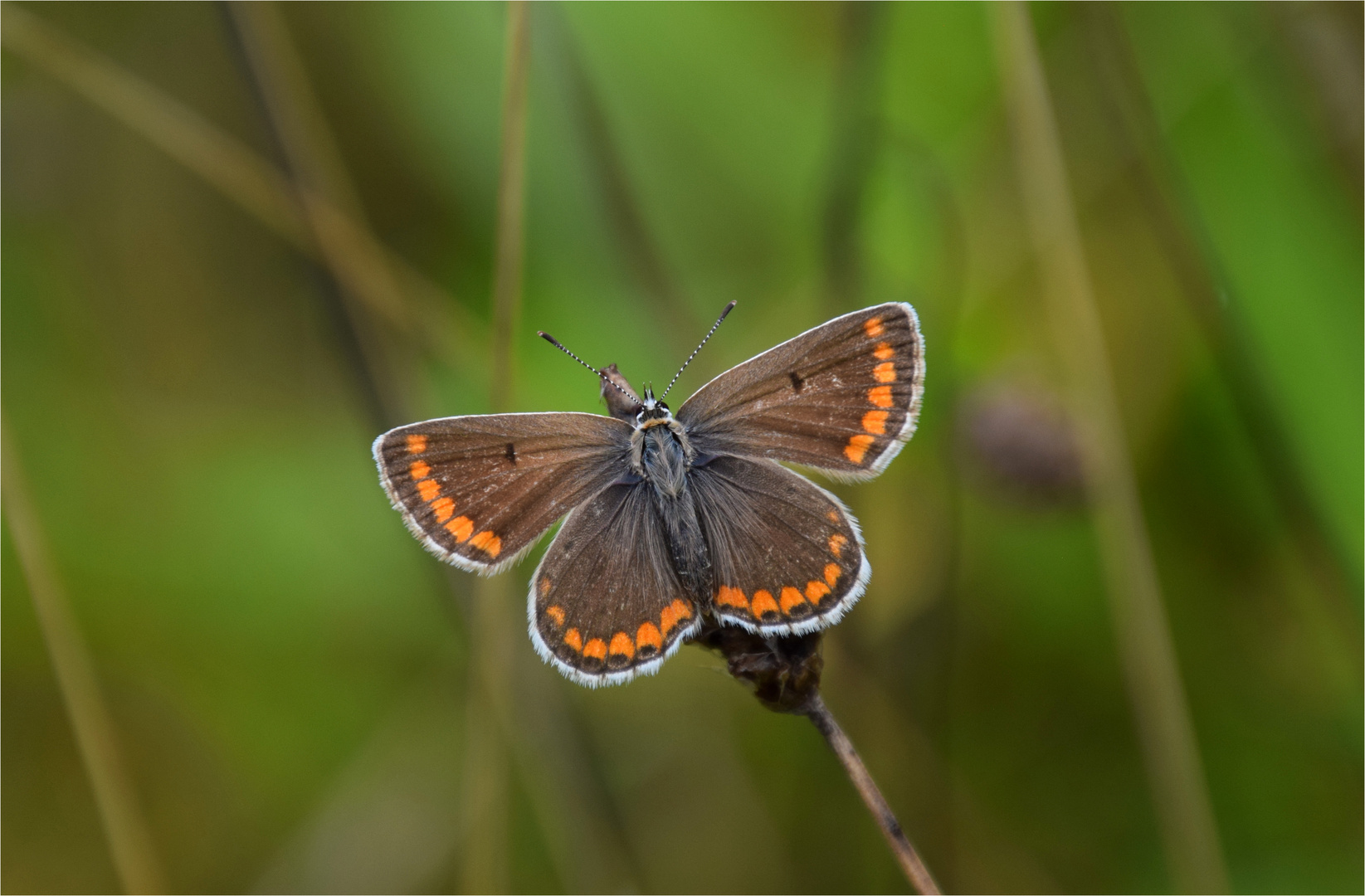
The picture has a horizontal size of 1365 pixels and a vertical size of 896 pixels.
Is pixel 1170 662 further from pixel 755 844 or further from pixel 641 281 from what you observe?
pixel 641 281

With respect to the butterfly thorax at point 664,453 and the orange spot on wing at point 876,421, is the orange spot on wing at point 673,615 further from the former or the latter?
the orange spot on wing at point 876,421

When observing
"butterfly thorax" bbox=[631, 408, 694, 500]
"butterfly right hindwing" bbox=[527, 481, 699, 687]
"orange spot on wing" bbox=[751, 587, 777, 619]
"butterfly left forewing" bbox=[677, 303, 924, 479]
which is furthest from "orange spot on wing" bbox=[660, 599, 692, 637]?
"butterfly left forewing" bbox=[677, 303, 924, 479]

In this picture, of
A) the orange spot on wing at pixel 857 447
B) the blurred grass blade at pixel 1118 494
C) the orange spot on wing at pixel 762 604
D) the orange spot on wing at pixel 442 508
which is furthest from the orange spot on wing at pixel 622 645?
the blurred grass blade at pixel 1118 494

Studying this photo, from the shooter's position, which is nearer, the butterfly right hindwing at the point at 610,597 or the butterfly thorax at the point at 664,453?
the butterfly right hindwing at the point at 610,597

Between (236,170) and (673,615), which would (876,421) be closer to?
(673,615)

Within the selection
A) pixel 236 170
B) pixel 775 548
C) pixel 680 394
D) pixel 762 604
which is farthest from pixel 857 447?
pixel 236 170

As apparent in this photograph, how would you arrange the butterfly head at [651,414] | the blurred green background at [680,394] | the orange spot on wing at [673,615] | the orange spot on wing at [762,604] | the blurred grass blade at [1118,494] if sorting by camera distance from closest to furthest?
the orange spot on wing at [762,604], the orange spot on wing at [673,615], the butterfly head at [651,414], the blurred grass blade at [1118,494], the blurred green background at [680,394]
